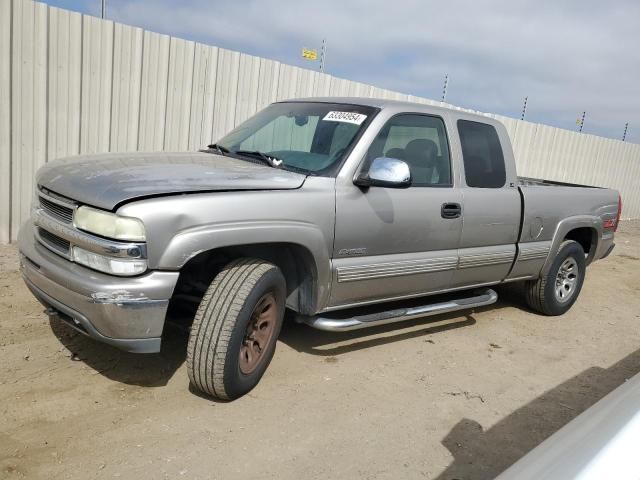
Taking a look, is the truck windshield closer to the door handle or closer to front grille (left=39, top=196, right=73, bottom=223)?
the door handle

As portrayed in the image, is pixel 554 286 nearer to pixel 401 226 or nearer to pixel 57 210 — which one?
pixel 401 226

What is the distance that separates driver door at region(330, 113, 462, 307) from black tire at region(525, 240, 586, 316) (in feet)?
5.49

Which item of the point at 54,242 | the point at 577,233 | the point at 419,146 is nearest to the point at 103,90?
the point at 54,242

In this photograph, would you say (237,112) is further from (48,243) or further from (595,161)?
(595,161)

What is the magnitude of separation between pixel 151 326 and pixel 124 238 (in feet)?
1.57

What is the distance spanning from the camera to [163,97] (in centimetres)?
698

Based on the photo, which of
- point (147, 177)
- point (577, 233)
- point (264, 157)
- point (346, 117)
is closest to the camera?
point (147, 177)

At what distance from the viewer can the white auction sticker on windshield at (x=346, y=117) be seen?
13.2ft

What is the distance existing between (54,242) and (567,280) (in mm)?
5013

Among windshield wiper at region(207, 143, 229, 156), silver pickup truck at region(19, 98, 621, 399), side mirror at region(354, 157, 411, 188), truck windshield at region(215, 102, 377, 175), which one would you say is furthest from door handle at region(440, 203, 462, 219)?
windshield wiper at region(207, 143, 229, 156)

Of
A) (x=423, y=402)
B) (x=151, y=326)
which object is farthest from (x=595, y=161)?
(x=151, y=326)

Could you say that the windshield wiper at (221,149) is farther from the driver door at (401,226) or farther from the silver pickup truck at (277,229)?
the driver door at (401,226)

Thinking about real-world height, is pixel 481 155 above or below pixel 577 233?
above

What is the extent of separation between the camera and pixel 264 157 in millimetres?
3965
